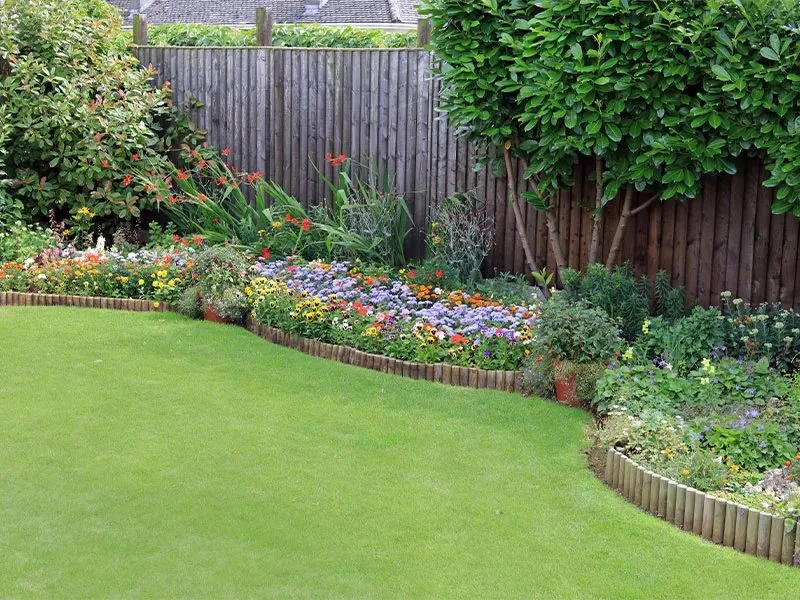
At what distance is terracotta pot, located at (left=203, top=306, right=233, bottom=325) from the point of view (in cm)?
977

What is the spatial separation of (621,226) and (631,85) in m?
1.30

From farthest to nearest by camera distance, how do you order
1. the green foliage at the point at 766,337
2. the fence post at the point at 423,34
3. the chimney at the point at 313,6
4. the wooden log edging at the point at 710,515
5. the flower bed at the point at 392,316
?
the chimney at the point at 313,6
the fence post at the point at 423,34
the flower bed at the point at 392,316
the green foliage at the point at 766,337
the wooden log edging at the point at 710,515

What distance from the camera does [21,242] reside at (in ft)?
37.2

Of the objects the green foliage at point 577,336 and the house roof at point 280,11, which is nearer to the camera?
the green foliage at point 577,336

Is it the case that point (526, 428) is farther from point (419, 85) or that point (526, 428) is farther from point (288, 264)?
point (419, 85)

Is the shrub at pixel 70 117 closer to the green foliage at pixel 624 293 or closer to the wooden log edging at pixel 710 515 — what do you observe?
the green foliage at pixel 624 293

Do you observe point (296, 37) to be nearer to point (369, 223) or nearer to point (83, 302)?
point (369, 223)

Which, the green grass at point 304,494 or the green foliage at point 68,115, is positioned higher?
the green foliage at point 68,115

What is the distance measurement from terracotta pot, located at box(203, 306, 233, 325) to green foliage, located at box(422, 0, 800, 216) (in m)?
2.68

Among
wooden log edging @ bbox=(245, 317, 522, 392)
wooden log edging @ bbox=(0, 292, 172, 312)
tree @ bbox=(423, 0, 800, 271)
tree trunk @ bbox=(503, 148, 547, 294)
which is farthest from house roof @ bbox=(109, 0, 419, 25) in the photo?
wooden log edging @ bbox=(245, 317, 522, 392)

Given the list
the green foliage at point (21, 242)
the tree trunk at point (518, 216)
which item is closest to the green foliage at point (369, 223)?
the tree trunk at point (518, 216)

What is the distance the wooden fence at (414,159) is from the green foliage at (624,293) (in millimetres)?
293

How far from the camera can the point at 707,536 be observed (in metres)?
5.54

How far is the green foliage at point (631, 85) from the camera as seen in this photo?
26.2 feet
